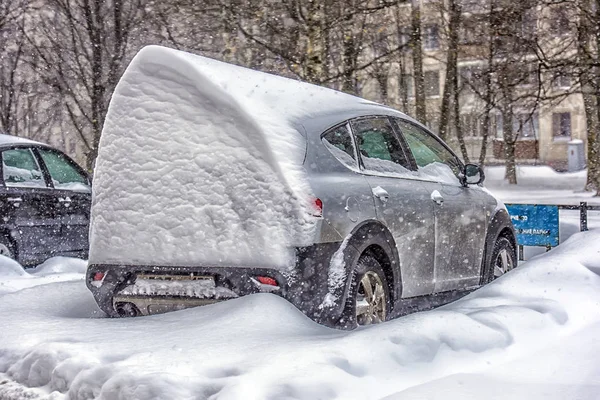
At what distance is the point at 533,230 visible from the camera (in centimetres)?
1209

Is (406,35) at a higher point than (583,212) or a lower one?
higher

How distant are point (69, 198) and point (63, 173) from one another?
1.04 feet

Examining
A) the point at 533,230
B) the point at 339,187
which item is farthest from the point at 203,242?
the point at 533,230

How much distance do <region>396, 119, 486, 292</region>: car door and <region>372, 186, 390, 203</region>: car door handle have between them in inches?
30.9

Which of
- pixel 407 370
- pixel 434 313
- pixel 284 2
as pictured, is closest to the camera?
pixel 407 370

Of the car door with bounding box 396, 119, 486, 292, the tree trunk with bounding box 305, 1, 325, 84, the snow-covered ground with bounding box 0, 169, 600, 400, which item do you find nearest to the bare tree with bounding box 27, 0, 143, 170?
the tree trunk with bounding box 305, 1, 325, 84

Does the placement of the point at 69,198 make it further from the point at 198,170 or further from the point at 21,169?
the point at 198,170

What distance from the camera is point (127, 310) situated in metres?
5.14

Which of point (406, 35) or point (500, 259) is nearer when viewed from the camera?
point (500, 259)

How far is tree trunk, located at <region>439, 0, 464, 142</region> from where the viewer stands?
64.3 ft

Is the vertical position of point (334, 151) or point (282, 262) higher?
point (334, 151)

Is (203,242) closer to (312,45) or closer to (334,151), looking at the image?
(334,151)

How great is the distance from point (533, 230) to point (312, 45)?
4.89m

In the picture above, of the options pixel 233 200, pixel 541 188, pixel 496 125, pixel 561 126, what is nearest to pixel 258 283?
pixel 233 200
